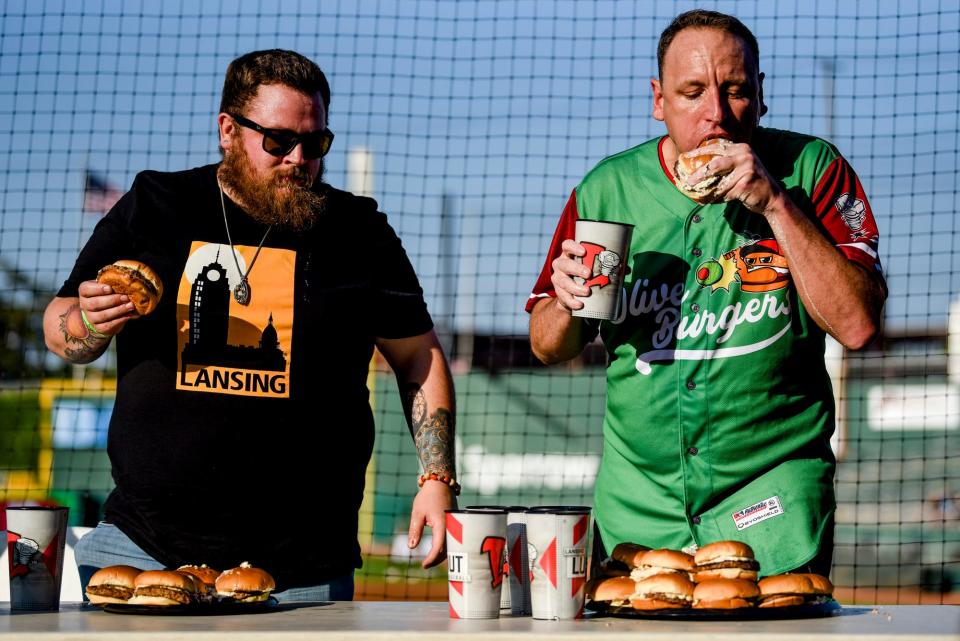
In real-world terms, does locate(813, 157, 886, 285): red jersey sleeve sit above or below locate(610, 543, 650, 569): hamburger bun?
above

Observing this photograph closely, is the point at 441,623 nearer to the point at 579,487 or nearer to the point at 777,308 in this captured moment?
the point at 777,308

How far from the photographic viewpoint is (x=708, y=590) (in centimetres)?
210

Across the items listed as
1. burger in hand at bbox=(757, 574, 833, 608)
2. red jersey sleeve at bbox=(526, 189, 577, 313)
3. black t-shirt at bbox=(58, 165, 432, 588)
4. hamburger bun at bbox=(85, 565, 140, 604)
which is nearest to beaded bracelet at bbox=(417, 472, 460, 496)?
black t-shirt at bbox=(58, 165, 432, 588)

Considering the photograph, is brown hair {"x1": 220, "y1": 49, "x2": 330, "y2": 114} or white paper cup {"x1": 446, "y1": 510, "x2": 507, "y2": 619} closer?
white paper cup {"x1": 446, "y1": 510, "x2": 507, "y2": 619}

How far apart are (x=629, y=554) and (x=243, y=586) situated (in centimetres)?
75

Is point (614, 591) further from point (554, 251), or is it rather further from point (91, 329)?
point (91, 329)

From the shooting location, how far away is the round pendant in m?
2.91

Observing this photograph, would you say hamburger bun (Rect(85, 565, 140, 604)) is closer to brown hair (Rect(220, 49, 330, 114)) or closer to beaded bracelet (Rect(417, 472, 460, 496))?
beaded bracelet (Rect(417, 472, 460, 496))

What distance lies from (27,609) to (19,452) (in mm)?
13806

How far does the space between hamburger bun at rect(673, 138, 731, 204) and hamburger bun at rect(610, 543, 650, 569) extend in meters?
0.73

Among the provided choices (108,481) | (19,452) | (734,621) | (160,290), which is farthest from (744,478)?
(19,452)

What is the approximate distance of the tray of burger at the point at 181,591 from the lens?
219 centimetres

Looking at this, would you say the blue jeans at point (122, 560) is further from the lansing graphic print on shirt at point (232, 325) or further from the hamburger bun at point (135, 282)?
the hamburger bun at point (135, 282)

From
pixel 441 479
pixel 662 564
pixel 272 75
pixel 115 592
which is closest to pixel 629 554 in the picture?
pixel 662 564
